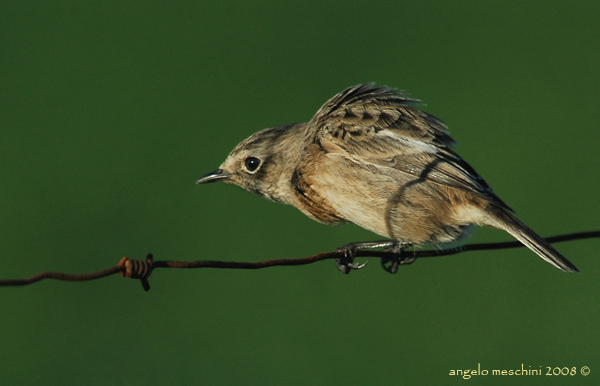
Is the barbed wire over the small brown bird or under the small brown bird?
under

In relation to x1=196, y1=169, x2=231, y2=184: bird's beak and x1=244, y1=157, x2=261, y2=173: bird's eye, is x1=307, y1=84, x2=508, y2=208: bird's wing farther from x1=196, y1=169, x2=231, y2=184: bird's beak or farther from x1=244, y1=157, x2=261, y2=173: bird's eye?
x1=196, y1=169, x2=231, y2=184: bird's beak

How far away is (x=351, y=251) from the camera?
671 cm

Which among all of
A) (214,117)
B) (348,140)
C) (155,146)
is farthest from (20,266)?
(348,140)

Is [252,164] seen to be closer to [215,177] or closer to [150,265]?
[215,177]

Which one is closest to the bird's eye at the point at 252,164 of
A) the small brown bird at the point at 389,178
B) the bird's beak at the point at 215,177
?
the bird's beak at the point at 215,177

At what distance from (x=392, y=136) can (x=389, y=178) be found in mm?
368

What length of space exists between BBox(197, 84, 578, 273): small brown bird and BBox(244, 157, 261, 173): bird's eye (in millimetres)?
462

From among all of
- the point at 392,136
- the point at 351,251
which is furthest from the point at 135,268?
the point at 392,136

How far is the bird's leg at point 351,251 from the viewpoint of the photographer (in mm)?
6773

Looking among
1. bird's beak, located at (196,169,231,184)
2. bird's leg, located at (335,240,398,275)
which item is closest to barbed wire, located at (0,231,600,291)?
bird's leg, located at (335,240,398,275)

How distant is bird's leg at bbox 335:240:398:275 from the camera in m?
6.77

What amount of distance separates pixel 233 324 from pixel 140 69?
5.08m

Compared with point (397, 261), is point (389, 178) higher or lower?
higher

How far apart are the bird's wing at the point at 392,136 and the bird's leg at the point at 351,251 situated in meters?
0.70
